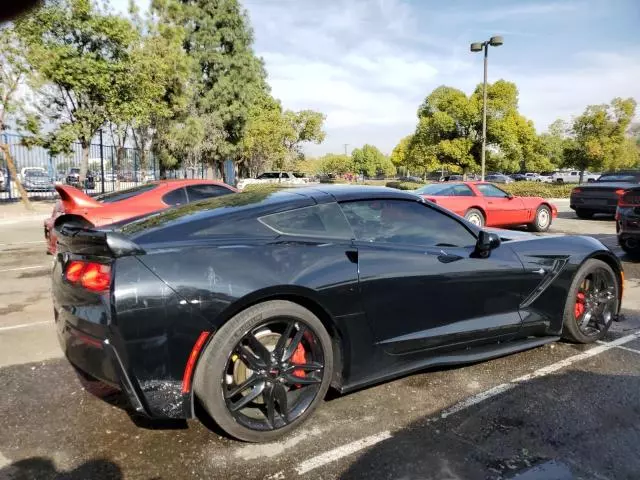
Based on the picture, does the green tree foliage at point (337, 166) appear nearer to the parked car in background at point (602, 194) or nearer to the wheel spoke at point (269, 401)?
the parked car in background at point (602, 194)

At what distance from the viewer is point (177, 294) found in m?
2.48

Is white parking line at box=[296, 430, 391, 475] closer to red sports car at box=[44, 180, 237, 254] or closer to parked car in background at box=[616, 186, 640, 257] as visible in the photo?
red sports car at box=[44, 180, 237, 254]

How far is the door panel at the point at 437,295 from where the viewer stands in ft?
10.1

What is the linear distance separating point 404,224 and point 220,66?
29.6 m

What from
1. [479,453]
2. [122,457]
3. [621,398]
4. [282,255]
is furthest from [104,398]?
[621,398]

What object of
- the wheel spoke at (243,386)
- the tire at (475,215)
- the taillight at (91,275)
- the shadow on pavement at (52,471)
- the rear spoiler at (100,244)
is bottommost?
the shadow on pavement at (52,471)

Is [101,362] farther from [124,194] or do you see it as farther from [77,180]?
[77,180]

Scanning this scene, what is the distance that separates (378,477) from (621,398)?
1.91 meters

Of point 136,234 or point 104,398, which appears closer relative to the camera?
point 136,234

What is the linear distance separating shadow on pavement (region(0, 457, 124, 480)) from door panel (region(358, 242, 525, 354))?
159cm

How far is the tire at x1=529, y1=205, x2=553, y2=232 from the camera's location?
12703 mm

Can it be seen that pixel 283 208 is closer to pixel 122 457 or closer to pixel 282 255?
pixel 282 255

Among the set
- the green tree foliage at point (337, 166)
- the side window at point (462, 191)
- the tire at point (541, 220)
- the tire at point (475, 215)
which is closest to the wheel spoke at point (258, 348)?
the tire at point (475, 215)

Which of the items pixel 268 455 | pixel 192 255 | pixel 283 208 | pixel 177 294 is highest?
pixel 283 208
